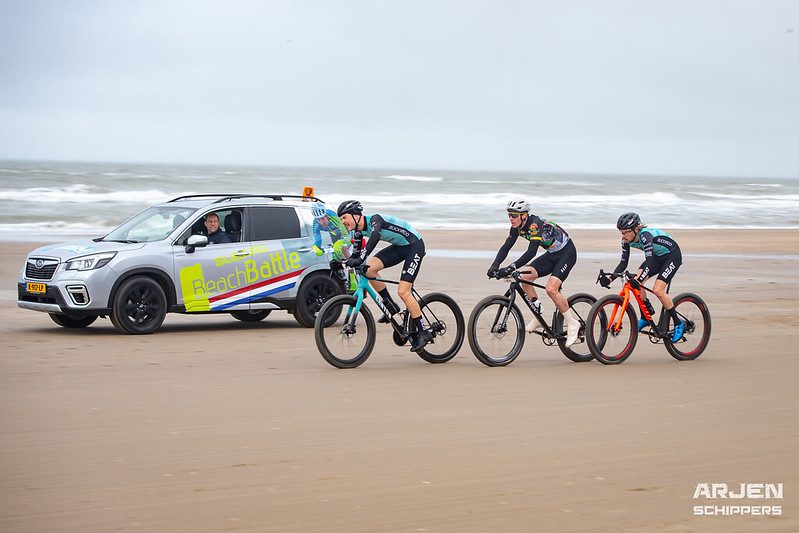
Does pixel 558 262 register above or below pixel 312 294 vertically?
above

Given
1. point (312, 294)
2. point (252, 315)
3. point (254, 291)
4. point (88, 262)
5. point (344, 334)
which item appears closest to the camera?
point (344, 334)

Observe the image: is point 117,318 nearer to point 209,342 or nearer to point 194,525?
point 209,342

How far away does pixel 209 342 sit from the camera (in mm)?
13078

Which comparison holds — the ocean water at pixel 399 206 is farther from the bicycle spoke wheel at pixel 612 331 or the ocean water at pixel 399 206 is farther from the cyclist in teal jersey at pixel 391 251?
the bicycle spoke wheel at pixel 612 331

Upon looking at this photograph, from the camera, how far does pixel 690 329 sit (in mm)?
12133

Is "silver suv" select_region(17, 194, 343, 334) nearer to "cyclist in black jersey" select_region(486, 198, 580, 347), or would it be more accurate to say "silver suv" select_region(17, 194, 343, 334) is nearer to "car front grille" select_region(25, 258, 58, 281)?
"car front grille" select_region(25, 258, 58, 281)

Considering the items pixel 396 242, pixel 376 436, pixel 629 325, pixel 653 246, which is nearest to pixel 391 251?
pixel 396 242

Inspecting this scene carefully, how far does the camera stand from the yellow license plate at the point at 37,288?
13336mm

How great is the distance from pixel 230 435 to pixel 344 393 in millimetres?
1979

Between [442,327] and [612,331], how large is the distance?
1.91 meters

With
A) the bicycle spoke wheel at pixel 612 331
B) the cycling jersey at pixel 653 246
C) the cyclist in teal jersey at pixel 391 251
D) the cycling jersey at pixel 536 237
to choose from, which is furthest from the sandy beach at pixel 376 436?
the cycling jersey at pixel 536 237

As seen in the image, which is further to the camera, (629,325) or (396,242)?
(629,325)

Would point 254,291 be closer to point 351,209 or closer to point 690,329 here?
point 351,209

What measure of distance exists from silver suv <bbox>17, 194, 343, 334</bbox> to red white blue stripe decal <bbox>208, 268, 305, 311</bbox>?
1 cm
